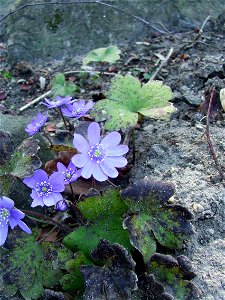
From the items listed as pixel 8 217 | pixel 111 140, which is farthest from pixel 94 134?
pixel 8 217

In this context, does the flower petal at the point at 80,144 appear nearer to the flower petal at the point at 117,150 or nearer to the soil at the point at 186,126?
the flower petal at the point at 117,150

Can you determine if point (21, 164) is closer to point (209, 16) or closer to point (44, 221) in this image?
point (44, 221)

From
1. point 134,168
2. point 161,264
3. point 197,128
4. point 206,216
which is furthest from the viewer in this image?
point 197,128

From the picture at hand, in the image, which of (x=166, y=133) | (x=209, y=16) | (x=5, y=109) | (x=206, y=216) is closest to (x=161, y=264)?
(x=206, y=216)

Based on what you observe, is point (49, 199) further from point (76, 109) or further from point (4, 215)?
point (76, 109)

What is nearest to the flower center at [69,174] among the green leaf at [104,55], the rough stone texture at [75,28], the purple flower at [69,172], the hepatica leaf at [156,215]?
the purple flower at [69,172]

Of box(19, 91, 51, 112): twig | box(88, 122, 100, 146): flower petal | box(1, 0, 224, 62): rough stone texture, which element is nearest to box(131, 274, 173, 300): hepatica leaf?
box(88, 122, 100, 146): flower petal

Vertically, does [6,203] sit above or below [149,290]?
above
